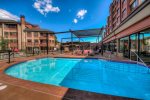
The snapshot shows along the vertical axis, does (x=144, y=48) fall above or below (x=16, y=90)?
above

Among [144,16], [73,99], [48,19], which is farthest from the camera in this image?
[48,19]

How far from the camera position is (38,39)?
31.3 metres

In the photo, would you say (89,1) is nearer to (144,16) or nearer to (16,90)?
(144,16)

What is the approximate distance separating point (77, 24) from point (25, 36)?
16215 mm

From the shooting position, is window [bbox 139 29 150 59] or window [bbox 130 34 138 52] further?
window [bbox 130 34 138 52]

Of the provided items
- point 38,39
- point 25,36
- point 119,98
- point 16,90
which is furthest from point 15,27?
point 119,98

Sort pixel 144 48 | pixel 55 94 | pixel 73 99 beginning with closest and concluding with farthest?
pixel 73 99 < pixel 55 94 < pixel 144 48

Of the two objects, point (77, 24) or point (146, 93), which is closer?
point (146, 93)

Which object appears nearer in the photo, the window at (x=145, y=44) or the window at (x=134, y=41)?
the window at (x=145, y=44)

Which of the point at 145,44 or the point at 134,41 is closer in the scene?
the point at 145,44

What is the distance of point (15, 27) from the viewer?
28.0 m

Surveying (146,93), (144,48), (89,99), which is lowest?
(146,93)

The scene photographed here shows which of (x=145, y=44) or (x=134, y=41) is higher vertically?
(x=134, y=41)

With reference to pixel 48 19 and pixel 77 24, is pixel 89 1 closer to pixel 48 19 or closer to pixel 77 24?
pixel 77 24
